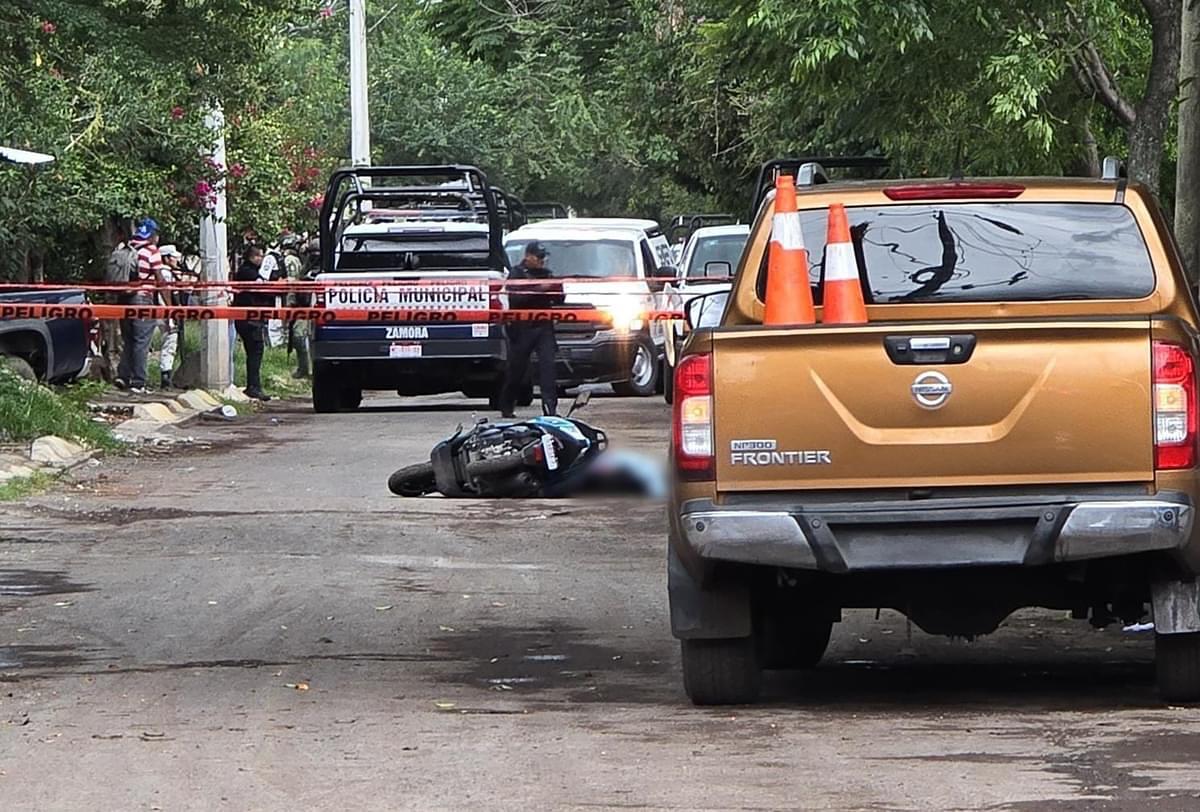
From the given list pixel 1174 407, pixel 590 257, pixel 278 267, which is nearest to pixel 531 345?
pixel 590 257

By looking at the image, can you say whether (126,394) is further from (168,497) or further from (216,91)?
(216,91)

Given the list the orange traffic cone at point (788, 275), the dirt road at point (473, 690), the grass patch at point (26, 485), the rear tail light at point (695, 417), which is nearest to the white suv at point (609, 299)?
the grass patch at point (26, 485)

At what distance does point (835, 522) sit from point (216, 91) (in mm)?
6616

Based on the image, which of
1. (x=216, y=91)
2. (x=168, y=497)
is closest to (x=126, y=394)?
(x=168, y=497)

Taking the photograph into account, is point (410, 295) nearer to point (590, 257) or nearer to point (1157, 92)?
point (590, 257)

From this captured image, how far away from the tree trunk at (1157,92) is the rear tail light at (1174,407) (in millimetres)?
7592

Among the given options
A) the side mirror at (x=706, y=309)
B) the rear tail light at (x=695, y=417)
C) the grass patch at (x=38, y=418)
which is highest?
the side mirror at (x=706, y=309)

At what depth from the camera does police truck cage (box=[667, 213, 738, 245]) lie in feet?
121

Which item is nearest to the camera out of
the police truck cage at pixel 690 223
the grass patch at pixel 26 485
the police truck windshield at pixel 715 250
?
the grass patch at pixel 26 485

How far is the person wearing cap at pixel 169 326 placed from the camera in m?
25.0

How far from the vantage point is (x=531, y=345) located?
2044 cm

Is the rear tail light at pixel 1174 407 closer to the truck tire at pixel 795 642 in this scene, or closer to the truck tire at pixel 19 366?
the truck tire at pixel 795 642

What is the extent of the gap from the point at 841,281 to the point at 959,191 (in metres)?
0.75

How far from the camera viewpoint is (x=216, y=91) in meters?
13.0
